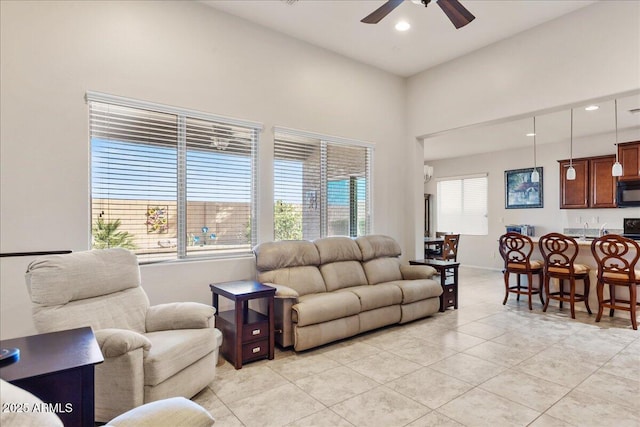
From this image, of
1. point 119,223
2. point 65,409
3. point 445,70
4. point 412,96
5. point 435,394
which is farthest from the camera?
point 412,96

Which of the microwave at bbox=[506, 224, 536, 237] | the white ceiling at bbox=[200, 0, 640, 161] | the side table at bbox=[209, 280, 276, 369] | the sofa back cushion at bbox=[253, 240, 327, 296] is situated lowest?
the side table at bbox=[209, 280, 276, 369]

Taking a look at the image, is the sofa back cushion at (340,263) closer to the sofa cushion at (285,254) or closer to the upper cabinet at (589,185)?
the sofa cushion at (285,254)

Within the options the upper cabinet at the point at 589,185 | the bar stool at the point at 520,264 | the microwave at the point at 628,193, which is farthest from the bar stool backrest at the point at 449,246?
the microwave at the point at 628,193

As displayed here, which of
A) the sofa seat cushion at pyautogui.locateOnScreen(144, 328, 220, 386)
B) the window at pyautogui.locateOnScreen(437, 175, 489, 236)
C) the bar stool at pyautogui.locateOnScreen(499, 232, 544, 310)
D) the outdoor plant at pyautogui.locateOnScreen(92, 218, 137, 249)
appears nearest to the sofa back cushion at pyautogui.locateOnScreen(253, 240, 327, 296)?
the sofa seat cushion at pyautogui.locateOnScreen(144, 328, 220, 386)

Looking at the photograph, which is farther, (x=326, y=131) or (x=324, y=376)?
(x=326, y=131)

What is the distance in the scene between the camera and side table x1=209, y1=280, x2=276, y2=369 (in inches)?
116

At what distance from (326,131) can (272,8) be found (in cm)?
155

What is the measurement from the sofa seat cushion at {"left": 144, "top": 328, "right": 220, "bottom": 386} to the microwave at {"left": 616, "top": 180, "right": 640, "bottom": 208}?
754 centimetres

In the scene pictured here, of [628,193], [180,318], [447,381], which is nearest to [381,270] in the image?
[447,381]

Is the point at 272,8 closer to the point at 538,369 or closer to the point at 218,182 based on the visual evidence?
the point at 218,182

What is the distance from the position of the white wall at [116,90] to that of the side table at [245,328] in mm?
512

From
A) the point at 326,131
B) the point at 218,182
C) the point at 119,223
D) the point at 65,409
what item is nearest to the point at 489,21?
the point at 326,131

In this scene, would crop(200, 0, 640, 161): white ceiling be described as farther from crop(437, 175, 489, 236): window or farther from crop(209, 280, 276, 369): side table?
crop(437, 175, 489, 236): window

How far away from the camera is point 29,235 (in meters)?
2.69
